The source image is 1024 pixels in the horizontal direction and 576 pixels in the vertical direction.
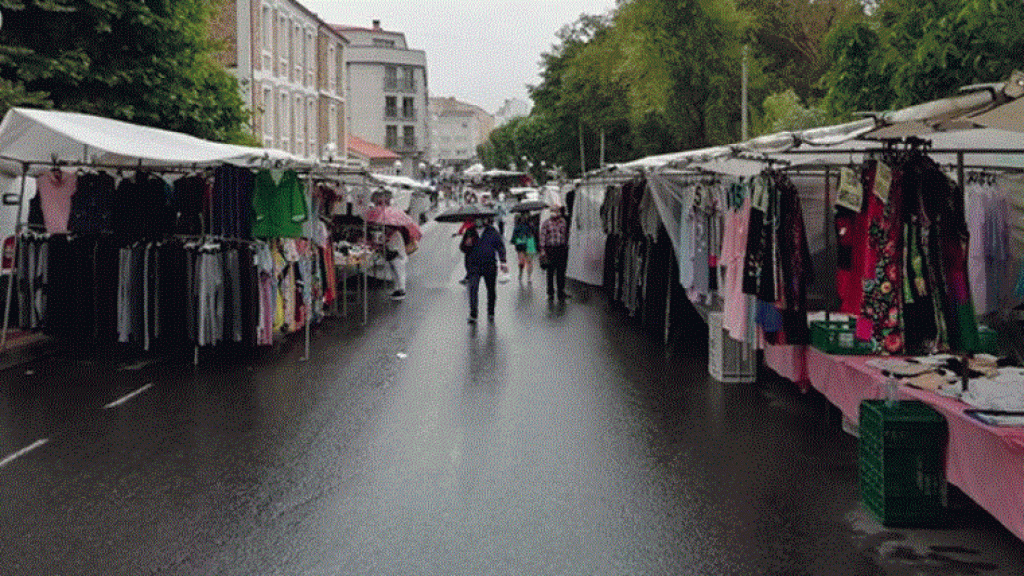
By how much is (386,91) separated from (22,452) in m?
96.4

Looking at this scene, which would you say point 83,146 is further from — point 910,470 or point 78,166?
point 910,470

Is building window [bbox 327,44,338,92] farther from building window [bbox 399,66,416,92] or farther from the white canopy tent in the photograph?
building window [bbox 399,66,416,92]

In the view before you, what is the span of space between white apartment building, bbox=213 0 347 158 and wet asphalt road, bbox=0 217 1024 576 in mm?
22679

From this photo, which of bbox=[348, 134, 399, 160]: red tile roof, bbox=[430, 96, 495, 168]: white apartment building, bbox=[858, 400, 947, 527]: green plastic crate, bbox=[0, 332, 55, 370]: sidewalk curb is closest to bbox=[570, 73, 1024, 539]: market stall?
bbox=[858, 400, 947, 527]: green plastic crate

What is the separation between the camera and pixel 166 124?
1941 centimetres

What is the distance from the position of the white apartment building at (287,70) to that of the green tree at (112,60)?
12.2 m

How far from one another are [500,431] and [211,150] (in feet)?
20.0

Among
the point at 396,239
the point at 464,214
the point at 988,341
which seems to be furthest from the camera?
the point at 396,239

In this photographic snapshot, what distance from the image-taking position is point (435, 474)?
748 centimetres

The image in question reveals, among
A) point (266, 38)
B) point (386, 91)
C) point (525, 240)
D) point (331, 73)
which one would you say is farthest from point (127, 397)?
point (386, 91)

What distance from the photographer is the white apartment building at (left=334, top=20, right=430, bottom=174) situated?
333 ft

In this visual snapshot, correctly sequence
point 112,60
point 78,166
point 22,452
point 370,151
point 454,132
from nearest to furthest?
point 22,452 < point 78,166 < point 112,60 < point 370,151 < point 454,132

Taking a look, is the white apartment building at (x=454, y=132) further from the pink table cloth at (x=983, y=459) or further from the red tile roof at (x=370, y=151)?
the pink table cloth at (x=983, y=459)

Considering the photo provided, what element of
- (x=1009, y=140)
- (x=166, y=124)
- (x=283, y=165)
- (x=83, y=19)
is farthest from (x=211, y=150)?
(x=1009, y=140)
